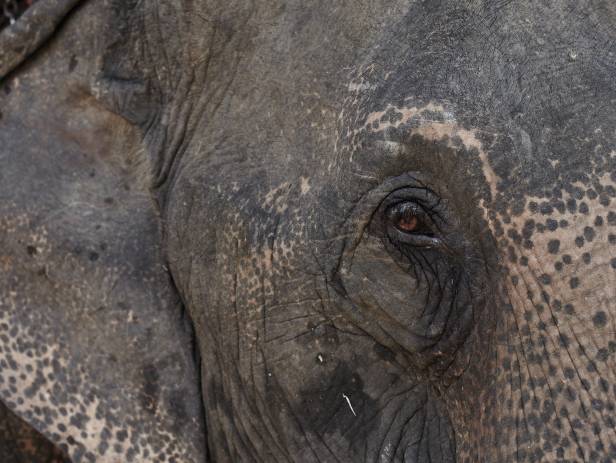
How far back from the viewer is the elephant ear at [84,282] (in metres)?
2.29

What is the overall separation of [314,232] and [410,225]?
19cm

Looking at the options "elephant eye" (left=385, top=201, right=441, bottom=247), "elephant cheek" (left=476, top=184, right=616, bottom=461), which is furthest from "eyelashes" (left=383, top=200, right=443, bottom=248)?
"elephant cheek" (left=476, top=184, right=616, bottom=461)

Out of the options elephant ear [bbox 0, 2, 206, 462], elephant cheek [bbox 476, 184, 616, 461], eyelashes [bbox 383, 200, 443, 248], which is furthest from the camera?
elephant ear [bbox 0, 2, 206, 462]

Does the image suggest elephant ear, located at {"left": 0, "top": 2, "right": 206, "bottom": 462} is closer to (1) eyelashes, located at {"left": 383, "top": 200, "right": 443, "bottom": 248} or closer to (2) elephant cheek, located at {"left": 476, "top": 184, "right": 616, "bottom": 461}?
(1) eyelashes, located at {"left": 383, "top": 200, "right": 443, "bottom": 248}

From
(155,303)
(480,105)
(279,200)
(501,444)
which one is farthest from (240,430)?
(480,105)

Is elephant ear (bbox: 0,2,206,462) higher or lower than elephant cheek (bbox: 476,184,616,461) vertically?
lower

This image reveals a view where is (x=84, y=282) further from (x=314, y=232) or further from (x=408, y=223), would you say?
(x=408, y=223)

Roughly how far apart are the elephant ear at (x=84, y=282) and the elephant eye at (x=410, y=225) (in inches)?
22.7

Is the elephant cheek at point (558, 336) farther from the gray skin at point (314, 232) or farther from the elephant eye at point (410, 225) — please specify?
the elephant eye at point (410, 225)

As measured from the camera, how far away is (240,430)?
2250 millimetres

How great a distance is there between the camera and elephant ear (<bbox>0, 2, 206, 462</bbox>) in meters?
2.29

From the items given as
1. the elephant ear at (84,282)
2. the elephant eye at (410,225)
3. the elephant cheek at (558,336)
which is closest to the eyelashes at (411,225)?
the elephant eye at (410,225)

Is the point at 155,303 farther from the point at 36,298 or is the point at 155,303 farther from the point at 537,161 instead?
the point at 537,161

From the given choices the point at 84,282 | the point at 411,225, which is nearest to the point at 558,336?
the point at 411,225
